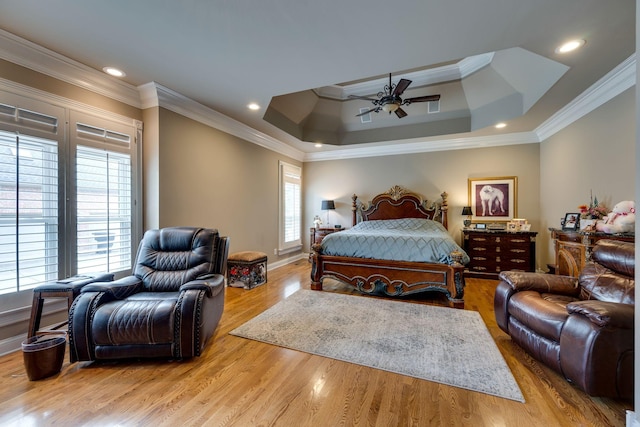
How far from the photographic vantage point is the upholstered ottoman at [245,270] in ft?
13.6

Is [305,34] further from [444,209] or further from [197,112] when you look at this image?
[444,209]

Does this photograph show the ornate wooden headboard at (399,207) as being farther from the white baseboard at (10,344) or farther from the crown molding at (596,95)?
the white baseboard at (10,344)

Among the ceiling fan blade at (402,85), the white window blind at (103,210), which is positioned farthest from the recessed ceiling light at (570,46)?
the white window blind at (103,210)

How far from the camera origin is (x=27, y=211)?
2.42 metres

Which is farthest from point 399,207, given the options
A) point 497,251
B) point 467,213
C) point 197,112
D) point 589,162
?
point 197,112

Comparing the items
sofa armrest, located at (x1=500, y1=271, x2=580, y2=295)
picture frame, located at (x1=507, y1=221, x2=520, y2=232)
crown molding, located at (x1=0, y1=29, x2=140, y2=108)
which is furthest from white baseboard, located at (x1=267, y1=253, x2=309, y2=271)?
picture frame, located at (x1=507, y1=221, x2=520, y2=232)

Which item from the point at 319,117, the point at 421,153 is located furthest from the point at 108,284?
the point at 421,153

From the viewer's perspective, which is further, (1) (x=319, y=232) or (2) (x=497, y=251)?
(1) (x=319, y=232)

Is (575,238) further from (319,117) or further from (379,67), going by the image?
(319,117)

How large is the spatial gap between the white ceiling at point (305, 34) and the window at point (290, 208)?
3.02 meters

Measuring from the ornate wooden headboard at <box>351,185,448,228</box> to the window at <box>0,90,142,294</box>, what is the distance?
4.32 m

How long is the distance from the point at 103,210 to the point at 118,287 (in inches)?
47.6

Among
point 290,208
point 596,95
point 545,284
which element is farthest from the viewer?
point 290,208

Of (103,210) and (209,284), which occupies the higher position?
(103,210)
